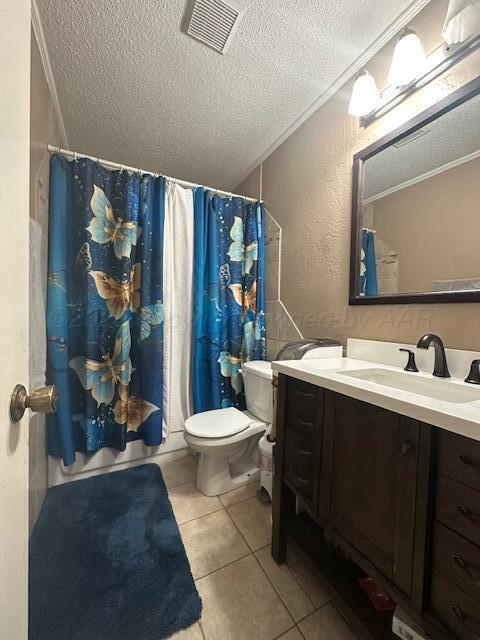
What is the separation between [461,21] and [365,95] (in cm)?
34

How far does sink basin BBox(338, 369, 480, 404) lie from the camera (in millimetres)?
804

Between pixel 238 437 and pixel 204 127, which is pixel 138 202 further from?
pixel 238 437

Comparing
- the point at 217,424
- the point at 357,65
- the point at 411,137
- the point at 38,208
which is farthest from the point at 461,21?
the point at 217,424

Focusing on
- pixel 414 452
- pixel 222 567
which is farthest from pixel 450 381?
pixel 222 567

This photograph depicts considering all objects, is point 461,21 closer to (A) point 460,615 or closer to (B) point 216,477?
(A) point 460,615

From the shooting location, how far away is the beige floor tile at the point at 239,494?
4.67 ft

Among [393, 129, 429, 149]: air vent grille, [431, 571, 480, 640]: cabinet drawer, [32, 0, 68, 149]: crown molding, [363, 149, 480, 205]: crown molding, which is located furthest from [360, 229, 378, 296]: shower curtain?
[32, 0, 68, 149]: crown molding

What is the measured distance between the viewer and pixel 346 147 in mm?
1353

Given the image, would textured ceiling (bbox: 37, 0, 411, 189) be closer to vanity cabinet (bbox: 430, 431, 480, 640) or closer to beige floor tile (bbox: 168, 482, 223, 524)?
vanity cabinet (bbox: 430, 431, 480, 640)

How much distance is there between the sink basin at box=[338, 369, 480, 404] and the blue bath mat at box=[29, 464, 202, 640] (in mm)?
1062

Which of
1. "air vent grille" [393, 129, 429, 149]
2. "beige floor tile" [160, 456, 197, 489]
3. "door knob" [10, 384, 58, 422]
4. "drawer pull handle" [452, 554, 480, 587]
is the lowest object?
"beige floor tile" [160, 456, 197, 489]

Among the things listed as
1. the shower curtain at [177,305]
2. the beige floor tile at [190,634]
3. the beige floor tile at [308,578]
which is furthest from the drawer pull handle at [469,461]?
the shower curtain at [177,305]

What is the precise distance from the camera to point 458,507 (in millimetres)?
539

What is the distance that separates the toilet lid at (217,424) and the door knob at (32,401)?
1.02 metres
